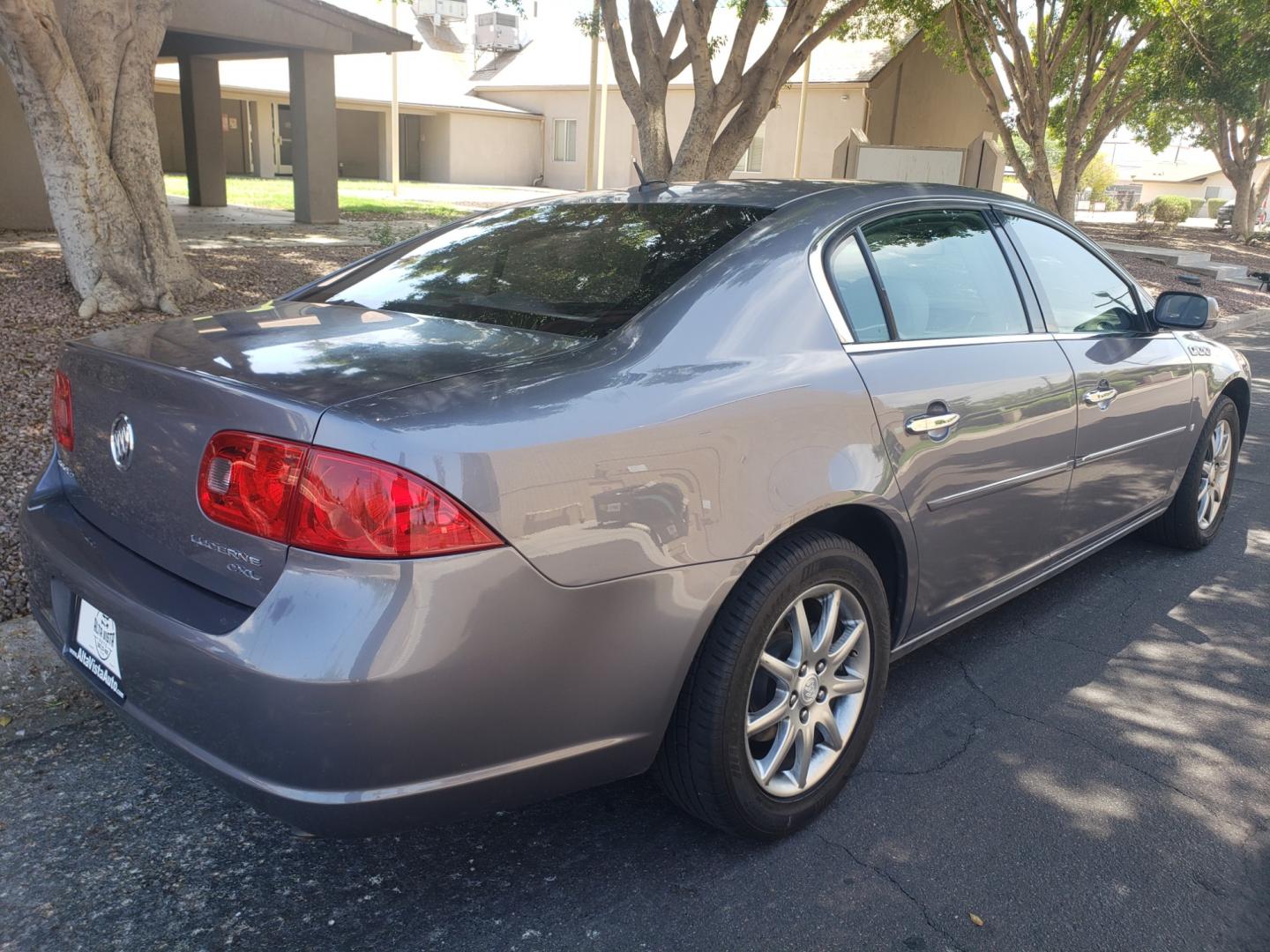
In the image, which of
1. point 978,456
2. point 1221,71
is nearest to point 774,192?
point 978,456

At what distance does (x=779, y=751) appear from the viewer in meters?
2.65

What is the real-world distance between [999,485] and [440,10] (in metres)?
42.9

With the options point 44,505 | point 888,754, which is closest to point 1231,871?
point 888,754

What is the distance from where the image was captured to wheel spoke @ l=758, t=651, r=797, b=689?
2566 millimetres

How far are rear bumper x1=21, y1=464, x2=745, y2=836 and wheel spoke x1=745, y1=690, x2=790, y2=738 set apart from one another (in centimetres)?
30

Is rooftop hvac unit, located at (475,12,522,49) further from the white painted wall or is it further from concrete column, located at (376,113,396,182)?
the white painted wall

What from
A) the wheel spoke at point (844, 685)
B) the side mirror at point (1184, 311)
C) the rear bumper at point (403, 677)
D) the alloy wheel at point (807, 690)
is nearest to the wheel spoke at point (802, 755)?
the alloy wheel at point (807, 690)

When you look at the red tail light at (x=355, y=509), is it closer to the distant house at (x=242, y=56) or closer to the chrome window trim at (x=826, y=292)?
the chrome window trim at (x=826, y=292)

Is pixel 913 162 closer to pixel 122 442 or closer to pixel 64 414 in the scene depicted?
pixel 64 414

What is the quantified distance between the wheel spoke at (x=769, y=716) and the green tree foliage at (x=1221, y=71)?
60.8 ft

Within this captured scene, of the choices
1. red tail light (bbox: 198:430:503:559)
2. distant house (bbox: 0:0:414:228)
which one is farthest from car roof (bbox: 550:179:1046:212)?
distant house (bbox: 0:0:414:228)

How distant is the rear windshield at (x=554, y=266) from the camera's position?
273 cm

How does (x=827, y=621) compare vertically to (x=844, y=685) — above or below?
above

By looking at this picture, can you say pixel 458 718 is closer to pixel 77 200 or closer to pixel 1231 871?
→ pixel 1231 871
